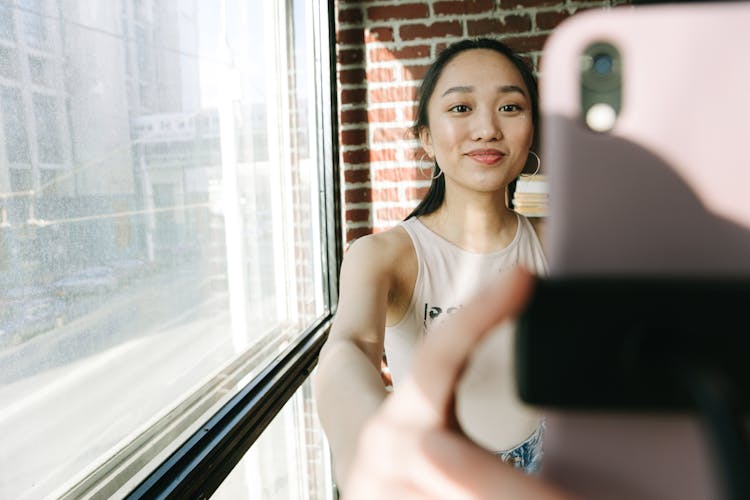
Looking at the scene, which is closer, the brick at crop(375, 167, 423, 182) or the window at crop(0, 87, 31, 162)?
the window at crop(0, 87, 31, 162)

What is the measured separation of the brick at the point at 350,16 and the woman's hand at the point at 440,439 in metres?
1.77

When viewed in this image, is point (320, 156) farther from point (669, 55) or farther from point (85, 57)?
Answer: point (669, 55)

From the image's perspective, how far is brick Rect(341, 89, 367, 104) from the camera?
6.09 feet

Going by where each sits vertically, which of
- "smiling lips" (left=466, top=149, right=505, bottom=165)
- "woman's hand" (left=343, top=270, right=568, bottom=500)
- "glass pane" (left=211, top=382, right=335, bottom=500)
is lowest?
"glass pane" (left=211, top=382, right=335, bottom=500)

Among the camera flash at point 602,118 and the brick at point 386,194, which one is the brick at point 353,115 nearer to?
the brick at point 386,194

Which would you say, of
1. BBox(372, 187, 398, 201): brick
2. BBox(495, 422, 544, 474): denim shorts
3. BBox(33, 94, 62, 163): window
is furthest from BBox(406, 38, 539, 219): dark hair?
BBox(372, 187, 398, 201): brick

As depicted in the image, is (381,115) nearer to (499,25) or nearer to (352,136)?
(352,136)

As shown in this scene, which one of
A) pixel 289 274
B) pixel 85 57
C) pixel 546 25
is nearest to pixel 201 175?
pixel 85 57

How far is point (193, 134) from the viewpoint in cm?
111

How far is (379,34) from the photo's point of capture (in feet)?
6.00

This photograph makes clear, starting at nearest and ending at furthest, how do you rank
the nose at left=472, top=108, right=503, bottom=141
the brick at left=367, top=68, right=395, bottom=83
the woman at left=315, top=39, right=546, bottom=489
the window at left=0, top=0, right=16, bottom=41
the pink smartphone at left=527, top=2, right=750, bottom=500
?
the pink smartphone at left=527, top=2, right=750, bottom=500 < the window at left=0, top=0, right=16, bottom=41 < the woman at left=315, top=39, right=546, bottom=489 < the nose at left=472, top=108, right=503, bottom=141 < the brick at left=367, top=68, right=395, bottom=83

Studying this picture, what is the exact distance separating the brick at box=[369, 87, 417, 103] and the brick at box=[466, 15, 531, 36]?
0.28m

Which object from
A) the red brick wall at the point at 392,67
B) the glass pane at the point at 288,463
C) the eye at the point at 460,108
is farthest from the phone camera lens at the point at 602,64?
the red brick wall at the point at 392,67

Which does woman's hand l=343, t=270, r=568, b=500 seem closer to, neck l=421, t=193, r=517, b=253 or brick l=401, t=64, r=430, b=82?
neck l=421, t=193, r=517, b=253
